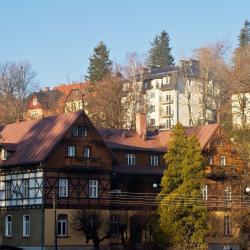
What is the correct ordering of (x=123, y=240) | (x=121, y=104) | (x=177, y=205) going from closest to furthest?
1. (x=177, y=205)
2. (x=123, y=240)
3. (x=121, y=104)

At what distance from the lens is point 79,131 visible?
62469 mm

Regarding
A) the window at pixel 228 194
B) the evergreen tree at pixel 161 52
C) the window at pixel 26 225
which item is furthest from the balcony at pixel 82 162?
the evergreen tree at pixel 161 52

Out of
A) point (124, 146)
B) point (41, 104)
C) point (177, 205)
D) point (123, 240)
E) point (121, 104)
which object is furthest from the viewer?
point (41, 104)

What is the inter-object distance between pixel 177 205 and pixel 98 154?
8.72m

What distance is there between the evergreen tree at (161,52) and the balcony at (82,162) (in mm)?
85861

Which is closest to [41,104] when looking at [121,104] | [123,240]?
[121,104]

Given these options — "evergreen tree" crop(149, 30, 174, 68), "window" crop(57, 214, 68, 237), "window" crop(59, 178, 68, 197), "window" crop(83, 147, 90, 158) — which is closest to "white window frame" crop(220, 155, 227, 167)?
"window" crop(83, 147, 90, 158)

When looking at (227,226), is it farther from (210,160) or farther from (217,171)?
(210,160)

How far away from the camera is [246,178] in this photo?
210 ft

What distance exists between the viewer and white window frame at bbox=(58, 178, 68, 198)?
61.1m

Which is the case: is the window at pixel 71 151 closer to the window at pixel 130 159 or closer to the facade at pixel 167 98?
the window at pixel 130 159

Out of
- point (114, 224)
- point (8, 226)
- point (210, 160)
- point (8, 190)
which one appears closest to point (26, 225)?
point (8, 226)

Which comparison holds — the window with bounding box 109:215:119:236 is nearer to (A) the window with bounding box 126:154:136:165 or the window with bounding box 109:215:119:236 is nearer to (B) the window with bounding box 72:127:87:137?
(A) the window with bounding box 126:154:136:165

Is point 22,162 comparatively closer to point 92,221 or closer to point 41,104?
point 92,221
